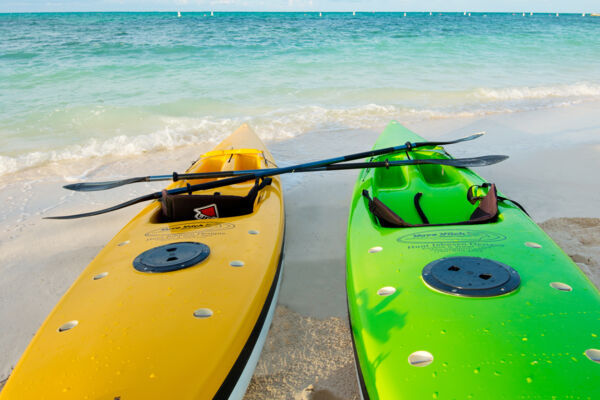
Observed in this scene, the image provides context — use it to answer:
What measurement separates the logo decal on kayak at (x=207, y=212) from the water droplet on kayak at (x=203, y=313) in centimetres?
94

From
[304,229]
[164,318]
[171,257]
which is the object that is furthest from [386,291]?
[304,229]

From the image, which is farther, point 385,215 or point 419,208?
point 419,208

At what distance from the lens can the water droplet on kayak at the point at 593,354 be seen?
136 centimetres

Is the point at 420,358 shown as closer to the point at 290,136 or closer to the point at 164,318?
the point at 164,318

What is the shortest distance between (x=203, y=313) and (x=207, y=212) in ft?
3.19

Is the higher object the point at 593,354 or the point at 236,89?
the point at 236,89

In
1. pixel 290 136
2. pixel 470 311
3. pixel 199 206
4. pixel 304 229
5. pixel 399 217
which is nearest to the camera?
pixel 470 311

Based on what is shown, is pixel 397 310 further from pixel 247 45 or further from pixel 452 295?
pixel 247 45

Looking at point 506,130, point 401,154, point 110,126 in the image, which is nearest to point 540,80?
point 506,130

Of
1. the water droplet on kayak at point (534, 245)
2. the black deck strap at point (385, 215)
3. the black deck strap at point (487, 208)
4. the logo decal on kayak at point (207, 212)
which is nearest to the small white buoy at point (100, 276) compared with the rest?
A: the logo decal on kayak at point (207, 212)

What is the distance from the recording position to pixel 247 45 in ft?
49.4

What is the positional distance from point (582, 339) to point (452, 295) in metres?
0.43

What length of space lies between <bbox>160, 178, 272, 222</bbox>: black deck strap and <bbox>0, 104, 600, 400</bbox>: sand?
1.77 ft

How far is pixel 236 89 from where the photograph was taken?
8914 millimetres
